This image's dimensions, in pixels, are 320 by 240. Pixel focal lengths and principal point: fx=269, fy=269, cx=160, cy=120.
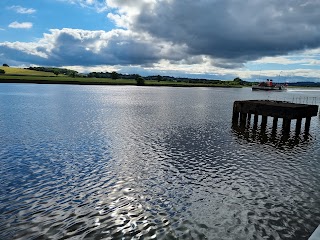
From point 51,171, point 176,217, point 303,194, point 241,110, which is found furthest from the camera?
point 241,110

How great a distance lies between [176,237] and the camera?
12.7 m

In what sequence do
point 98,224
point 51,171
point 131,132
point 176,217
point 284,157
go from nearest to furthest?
point 98,224 → point 176,217 → point 51,171 → point 284,157 → point 131,132

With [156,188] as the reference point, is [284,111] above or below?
above

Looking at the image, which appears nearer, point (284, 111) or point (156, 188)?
point (156, 188)

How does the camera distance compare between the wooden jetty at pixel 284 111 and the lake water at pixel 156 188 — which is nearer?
the lake water at pixel 156 188

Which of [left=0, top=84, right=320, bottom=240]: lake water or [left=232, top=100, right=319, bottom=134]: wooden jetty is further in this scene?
[left=232, top=100, right=319, bottom=134]: wooden jetty

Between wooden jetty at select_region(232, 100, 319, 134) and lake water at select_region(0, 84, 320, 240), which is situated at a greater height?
wooden jetty at select_region(232, 100, 319, 134)

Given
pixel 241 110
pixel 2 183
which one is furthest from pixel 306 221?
pixel 241 110

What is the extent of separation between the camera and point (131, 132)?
38.6 metres

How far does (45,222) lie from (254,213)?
37.1 ft

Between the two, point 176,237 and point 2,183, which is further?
point 2,183

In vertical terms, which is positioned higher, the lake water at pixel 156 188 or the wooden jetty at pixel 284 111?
the wooden jetty at pixel 284 111

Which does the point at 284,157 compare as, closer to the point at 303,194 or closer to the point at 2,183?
the point at 303,194

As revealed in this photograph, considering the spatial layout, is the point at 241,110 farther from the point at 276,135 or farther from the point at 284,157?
the point at 284,157
